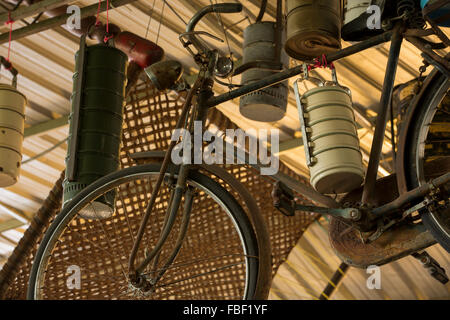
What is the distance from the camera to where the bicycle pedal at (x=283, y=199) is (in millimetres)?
2400

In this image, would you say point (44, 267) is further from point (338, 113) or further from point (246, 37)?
point (246, 37)

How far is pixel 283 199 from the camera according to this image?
241cm

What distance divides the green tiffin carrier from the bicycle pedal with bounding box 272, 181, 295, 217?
818 mm

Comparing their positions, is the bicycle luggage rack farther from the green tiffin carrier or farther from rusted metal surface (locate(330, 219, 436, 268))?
the green tiffin carrier

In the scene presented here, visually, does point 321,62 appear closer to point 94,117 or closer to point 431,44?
point 431,44

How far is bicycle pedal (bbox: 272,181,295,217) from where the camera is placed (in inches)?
94.5

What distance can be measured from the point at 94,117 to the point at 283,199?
1.16 m

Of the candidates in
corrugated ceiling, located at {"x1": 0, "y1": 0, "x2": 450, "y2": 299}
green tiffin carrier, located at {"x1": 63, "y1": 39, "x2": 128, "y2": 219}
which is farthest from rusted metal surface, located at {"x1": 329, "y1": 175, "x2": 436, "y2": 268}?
corrugated ceiling, located at {"x1": 0, "y1": 0, "x2": 450, "y2": 299}

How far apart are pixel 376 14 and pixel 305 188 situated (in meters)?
0.63

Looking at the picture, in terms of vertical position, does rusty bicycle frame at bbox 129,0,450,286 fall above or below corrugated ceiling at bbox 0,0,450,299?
below

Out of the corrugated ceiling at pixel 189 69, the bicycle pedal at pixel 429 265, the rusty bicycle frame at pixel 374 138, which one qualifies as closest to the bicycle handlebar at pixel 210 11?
the rusty bicycle frame at pixel 374 138

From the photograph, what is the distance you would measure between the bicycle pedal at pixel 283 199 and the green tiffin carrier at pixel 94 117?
2.68 ft

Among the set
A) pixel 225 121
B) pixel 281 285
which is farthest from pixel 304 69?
pixel 281 285
